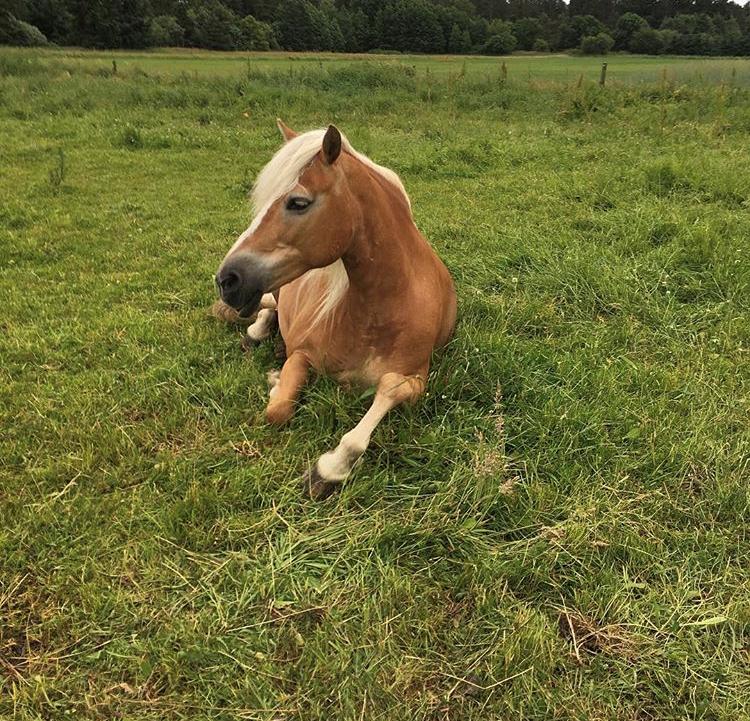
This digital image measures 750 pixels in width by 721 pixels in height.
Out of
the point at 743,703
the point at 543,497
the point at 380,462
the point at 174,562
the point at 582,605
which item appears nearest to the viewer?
the point at 743,703

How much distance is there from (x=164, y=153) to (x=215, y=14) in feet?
171

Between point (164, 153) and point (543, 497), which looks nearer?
point (543, 497)

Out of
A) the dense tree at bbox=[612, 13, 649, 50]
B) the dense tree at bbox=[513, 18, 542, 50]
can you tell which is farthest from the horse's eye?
the dense tree at bbox=[513, 18, 542, 50]

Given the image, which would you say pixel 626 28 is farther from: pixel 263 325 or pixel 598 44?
pixel 263 325

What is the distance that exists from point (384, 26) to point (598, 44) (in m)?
Answer: 22.3

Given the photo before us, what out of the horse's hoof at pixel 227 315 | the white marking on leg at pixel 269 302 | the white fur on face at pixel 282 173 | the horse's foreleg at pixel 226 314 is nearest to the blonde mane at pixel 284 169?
the white fur on face at pixel 282 173

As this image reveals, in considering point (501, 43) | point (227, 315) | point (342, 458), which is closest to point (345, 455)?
point (342, 458)

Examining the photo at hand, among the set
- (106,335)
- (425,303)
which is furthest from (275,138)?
(425,303)

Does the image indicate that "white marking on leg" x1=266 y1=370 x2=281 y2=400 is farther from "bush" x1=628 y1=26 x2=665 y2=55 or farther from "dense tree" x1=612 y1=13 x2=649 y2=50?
"dense tree" x1=612 y1=13 x2=649 y2=50

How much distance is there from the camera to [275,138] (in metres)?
12.0

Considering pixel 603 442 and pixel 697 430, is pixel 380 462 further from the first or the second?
pixel 697 430

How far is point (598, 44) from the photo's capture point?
59.5m

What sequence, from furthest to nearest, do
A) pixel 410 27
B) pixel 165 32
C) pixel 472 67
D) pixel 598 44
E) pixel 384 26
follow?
pixel 384 26 → pixel 410 27 → pixel 598 44 → pixel 165 32 → pixel 472 67

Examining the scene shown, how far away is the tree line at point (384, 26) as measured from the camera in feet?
149
